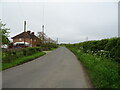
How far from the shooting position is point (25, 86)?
15.5ft

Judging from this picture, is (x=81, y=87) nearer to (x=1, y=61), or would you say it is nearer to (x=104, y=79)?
(x=104, y=79)

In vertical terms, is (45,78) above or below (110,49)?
below

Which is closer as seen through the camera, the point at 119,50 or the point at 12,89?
the point at 12,89

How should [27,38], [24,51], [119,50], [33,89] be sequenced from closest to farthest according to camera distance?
[33,89] < [119,50] < [24,51] < [27,38]

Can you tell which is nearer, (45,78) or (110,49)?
(45,78)

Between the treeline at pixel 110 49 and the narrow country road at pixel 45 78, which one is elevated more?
the treeline at pixel 110 49

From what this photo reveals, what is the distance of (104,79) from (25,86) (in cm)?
333

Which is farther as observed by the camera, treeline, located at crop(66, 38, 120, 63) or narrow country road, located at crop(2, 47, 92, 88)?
treeline, located at crop(66, 38, 120, 63)

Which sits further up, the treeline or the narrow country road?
the treeline

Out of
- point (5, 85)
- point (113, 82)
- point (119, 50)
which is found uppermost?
point (119, 50)

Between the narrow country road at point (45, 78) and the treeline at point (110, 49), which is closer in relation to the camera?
the narrow country road at point (45, 78)

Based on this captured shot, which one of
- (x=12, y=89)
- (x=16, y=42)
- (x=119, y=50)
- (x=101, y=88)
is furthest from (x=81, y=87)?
(x=16, y=42)

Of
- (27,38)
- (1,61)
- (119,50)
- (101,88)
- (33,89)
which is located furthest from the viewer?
(27,38)

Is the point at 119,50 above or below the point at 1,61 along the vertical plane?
above
